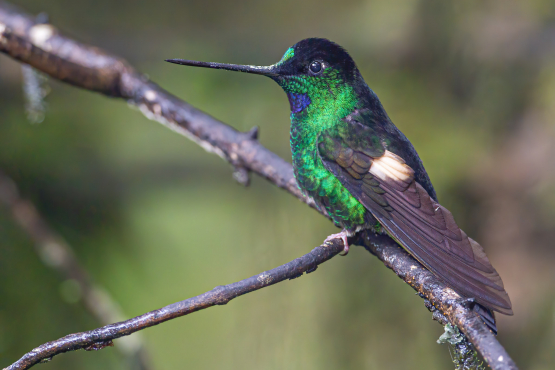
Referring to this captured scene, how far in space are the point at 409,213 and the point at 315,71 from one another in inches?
14.5

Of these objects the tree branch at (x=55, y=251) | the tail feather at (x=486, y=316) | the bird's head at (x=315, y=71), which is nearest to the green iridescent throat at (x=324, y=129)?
the bird's head at (x=315, y=71)

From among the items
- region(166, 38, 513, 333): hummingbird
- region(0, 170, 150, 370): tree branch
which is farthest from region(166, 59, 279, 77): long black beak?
region(0, 170, 150, 370): tree branch

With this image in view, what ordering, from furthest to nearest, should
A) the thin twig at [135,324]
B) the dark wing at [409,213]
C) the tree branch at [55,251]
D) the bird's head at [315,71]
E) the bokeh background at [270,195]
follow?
1. the bokeh background at [270,195]
2. the tree branch at [55,251]
3. the bird's head at [315,71]
4. the dark wing at [409,213]
5. the thin twig at [135,324]


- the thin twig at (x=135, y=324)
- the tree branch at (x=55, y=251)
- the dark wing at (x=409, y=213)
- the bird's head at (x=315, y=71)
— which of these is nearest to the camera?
the thin twig at (x=135, y=324)

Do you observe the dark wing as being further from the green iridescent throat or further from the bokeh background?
the bokeh background

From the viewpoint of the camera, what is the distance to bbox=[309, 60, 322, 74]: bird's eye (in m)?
0.99

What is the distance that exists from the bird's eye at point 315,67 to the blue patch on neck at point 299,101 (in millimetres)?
56

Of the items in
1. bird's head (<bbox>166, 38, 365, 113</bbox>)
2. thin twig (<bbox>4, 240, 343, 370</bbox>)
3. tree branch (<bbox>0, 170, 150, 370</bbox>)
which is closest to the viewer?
thin twig (<bbox>4, 240, 343, 370</bbox>)

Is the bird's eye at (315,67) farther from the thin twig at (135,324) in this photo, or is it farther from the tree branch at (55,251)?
the tree branch at (55,251)

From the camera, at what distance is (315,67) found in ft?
3.27

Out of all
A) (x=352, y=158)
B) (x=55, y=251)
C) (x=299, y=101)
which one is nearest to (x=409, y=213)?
(x=352, y=158)

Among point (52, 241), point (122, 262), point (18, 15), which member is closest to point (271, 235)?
point (122, 262)

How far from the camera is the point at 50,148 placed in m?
1.99

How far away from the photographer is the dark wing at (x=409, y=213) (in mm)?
761
